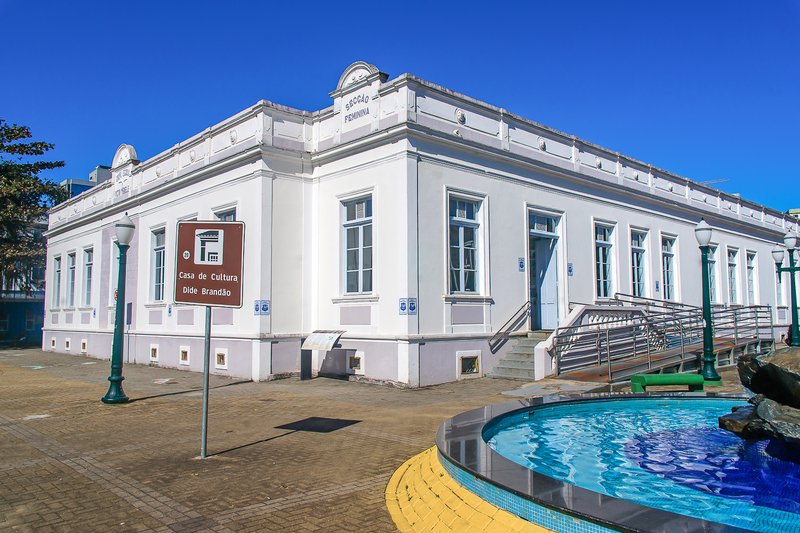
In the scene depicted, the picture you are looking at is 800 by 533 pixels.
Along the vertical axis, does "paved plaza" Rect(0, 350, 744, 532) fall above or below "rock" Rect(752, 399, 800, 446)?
below

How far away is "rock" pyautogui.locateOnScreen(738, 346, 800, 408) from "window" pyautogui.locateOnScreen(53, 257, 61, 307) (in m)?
31.9

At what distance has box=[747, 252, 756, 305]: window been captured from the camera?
30931 millimetres

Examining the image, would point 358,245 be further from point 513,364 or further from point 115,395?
point 115,395

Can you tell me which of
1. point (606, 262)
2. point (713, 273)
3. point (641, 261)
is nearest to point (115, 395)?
point (606, 262)

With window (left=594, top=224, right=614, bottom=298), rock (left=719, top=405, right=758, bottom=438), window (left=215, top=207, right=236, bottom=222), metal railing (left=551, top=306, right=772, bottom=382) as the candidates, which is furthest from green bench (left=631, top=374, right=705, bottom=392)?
window (left=215, top=207, right=236, bottom=222)

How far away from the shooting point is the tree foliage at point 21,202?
30328 millimetres

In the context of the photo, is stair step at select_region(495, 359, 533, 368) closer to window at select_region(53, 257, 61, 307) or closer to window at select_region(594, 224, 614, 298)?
window at select_region(594, 224, 614, 298)

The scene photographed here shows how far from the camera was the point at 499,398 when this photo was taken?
1263cm

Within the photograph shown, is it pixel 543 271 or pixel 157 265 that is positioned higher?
pixel 157 265

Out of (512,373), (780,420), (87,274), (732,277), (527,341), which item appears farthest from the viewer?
(732,277)

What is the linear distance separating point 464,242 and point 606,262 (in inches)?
295

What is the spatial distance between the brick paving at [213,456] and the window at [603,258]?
774 cm

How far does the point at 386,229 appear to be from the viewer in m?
15.5

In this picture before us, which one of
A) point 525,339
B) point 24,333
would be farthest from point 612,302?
point 24,333
